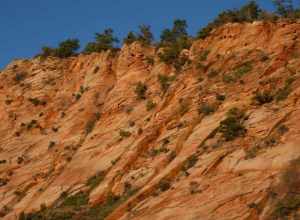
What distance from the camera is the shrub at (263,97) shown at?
31077mm

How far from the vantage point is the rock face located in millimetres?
26078

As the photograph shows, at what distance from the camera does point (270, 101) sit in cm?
3091

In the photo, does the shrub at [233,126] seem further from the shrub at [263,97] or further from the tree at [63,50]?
the tree at [63,50]

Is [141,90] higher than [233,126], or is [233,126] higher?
[141,90]

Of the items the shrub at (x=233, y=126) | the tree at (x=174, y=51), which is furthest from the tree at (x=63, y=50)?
the shrub at (x=233, y=126)

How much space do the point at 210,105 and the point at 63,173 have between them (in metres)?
10.2

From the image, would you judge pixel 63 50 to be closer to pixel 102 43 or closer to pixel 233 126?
pixel 102 43

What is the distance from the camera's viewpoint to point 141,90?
41.5m

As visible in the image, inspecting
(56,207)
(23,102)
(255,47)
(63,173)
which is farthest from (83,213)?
(23,102)

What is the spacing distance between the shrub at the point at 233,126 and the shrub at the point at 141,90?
10.7 m

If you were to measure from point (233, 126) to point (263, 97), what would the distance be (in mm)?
2718

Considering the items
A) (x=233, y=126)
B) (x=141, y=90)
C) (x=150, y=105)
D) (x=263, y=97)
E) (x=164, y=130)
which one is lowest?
(x=233, y=126)

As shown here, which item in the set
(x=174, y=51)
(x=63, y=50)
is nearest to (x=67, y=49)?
(x=63, y=50)

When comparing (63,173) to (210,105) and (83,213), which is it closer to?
(83,213)
